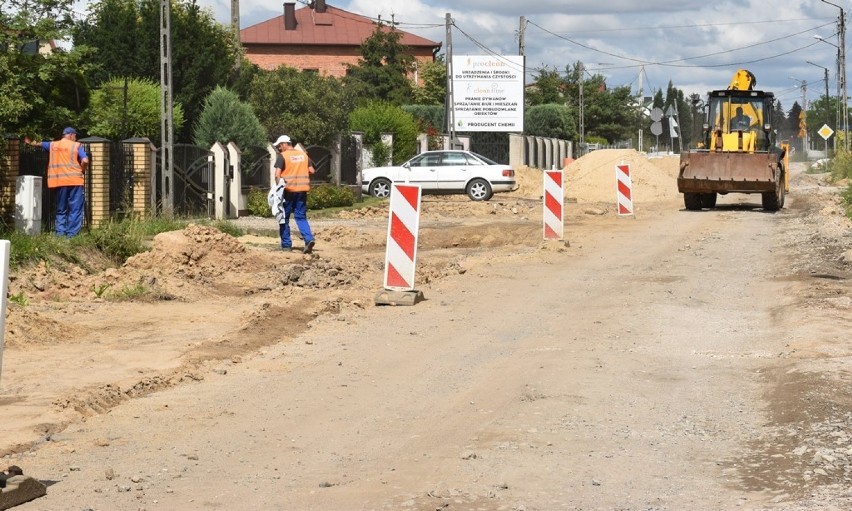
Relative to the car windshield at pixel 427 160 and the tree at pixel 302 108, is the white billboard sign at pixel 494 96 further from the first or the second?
the car windshield at pixel 427 160

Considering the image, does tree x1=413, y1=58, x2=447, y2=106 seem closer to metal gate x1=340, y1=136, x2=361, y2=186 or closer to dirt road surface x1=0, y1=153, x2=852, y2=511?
metal gate x1=340, y1=136, x2=361, y2=186

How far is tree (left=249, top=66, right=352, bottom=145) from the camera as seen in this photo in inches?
1682

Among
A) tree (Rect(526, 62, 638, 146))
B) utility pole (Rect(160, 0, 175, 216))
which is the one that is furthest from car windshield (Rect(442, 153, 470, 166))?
tree (Rect(526, 62, 638, 146))

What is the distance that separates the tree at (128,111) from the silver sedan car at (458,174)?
7.82 m

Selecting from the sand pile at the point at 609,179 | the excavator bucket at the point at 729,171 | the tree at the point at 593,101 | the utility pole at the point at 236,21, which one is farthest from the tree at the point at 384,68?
the excavator bucket at the point at 729,171

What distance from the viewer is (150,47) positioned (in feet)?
131

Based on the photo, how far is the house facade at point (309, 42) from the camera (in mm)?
96188

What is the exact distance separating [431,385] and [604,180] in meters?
35.7

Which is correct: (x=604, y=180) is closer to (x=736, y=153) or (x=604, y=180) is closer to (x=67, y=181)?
(x=736, y=153)

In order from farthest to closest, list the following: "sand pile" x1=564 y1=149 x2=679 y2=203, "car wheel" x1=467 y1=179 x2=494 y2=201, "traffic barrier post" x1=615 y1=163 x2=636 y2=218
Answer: "sand pile" x1=564 y1=149 x2=679 y2=203
"car wheel" x1=467 y1=179 x2=494 y2=201
"traffic barrier post" x1=615 y1=163 x2=636 y2=218

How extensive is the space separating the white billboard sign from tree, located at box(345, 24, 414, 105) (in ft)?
67.2

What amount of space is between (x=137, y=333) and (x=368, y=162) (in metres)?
33.3

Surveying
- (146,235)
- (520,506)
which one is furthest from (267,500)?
(146,235)

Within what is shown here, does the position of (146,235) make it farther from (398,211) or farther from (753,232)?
(753,232)
